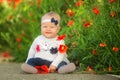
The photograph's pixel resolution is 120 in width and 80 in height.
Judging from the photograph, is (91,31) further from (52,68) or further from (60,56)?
(52,68)

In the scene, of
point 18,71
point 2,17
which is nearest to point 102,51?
point 18,71

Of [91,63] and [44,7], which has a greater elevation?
[44,7]

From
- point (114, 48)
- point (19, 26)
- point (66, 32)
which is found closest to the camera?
point (114, 48)

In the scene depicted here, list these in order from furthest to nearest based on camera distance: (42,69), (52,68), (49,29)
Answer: (49,29)
(42,69)
(52,68)

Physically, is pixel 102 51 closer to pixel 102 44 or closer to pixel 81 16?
pixel 102 44

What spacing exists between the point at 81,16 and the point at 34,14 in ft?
5.01

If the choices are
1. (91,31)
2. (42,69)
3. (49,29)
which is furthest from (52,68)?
(91,31)

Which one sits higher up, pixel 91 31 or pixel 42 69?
pixel 91 31

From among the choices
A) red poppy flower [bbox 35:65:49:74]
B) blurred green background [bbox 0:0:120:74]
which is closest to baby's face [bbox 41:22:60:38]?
blurred green background [bbox 0:0:120:74]

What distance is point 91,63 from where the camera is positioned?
19.9 ft

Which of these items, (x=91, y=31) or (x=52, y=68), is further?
(x=91, y=31)

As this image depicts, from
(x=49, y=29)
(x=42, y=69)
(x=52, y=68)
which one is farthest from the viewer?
(x=49, y=29)

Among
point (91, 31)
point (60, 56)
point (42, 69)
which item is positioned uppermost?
point (91, 31)

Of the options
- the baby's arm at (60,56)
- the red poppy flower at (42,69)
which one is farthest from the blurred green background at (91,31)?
the red poppy flower at (42,69)
